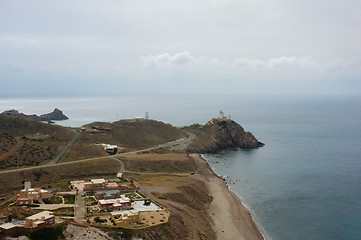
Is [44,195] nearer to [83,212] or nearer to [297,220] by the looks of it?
[83,212]

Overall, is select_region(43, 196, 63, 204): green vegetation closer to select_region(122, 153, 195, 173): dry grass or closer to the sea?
select_region(122, 153, 195, 173): dry grass

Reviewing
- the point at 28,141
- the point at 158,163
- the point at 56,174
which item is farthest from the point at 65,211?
the point at 28,141

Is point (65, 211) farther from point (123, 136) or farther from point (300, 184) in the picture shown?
point (123, 136)

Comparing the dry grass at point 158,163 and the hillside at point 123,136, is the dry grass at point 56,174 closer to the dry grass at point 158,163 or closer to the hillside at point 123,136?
the dry grass at point 158,163

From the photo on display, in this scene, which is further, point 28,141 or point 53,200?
point 28,141

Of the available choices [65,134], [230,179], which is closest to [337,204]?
[230,179]
